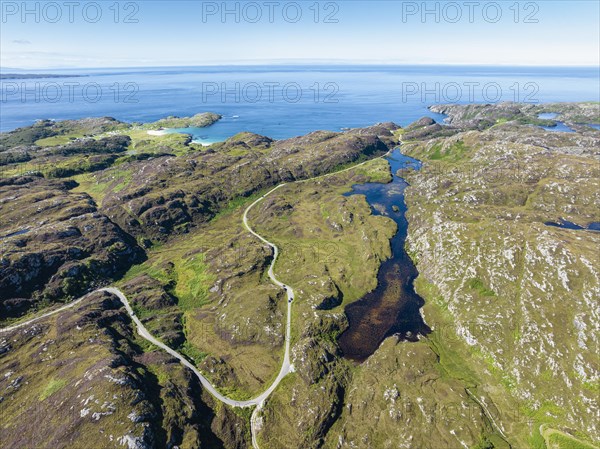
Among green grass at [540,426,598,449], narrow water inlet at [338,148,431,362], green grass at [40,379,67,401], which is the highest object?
narrow water inlet at [338,148,431,362]

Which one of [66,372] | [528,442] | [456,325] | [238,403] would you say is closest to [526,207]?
[456,325]

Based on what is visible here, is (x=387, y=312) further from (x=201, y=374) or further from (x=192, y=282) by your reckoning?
(x=192, y=282)

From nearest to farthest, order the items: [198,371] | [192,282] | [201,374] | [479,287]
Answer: [201,374], [198,371], [479,287], [192,282]

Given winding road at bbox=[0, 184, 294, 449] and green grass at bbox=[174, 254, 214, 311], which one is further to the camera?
green grass at bbox=[174, 254, 214, 311]

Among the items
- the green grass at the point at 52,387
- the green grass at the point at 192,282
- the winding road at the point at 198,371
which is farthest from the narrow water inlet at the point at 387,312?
the green grass at the point at 52,387

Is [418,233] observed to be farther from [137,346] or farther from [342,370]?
[137,346]

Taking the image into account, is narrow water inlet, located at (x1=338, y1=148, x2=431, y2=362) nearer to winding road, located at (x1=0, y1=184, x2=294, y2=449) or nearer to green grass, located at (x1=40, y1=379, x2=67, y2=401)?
winding road, located at (x1=0, y1=184, x2=294, y2=449)

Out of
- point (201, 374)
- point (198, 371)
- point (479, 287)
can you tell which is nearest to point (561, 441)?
point (479, 287)

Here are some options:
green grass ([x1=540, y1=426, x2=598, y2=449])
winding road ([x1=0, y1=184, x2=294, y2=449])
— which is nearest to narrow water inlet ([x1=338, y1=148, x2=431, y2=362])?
winding road ([x1=0, y1=184, x2=294, y2=449])

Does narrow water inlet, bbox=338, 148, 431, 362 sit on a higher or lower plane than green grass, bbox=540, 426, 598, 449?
higher
